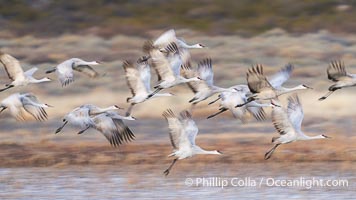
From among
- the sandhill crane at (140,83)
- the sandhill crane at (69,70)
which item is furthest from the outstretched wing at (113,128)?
the sandhill crane at (69,70)

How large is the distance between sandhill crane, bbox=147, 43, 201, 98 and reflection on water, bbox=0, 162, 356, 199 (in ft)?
4.19

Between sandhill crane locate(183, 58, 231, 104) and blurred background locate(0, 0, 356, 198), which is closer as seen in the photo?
sandhill crane locate(183, 58, 231, 104)

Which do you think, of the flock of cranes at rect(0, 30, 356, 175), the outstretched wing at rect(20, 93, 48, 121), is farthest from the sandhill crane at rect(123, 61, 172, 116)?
the outstretched wing at rect(20, 93, 48, 121)

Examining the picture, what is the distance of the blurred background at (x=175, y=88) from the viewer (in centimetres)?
2545

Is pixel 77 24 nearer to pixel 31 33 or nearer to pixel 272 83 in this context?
pixel 31 33

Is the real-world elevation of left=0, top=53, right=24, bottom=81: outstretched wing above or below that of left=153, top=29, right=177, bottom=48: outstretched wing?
below

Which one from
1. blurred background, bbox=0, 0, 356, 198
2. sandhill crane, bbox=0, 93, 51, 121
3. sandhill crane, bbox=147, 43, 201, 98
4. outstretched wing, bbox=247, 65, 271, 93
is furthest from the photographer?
blurred background, bbox=0, 0, 356, 198

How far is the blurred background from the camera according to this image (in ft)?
83.5

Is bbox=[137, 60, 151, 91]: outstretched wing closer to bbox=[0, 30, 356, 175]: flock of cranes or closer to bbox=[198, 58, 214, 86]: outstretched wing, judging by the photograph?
bbox=[0, 30, 356, 175]: flock of cranes

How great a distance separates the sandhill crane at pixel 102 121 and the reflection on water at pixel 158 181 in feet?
1.97

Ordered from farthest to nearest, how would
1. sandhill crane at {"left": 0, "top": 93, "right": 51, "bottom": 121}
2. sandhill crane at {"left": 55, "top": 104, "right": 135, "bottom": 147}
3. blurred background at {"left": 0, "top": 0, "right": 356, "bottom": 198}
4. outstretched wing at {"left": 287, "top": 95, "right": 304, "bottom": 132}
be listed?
blurred background at {"left": 0, "top": 0, "right": 356, "bottom": 198} → sandhill crane at {"left": 0, "top": 93, "right": 51, "bottom": 121} → outstretched wing at {"left": 287, "top": 95, "right": 304, "bottom": 132} → sandhill crane at {"left": 55, "top": 104, "right": 135, "bottom": 147}

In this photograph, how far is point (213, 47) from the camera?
30.3 meters

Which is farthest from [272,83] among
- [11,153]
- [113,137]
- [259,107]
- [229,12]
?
[229,12]

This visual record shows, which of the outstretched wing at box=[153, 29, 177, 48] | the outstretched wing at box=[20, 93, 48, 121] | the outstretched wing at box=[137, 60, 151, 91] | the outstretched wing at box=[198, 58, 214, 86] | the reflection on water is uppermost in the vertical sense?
the outstretched wing at box=[153, 29, 177, 48]
